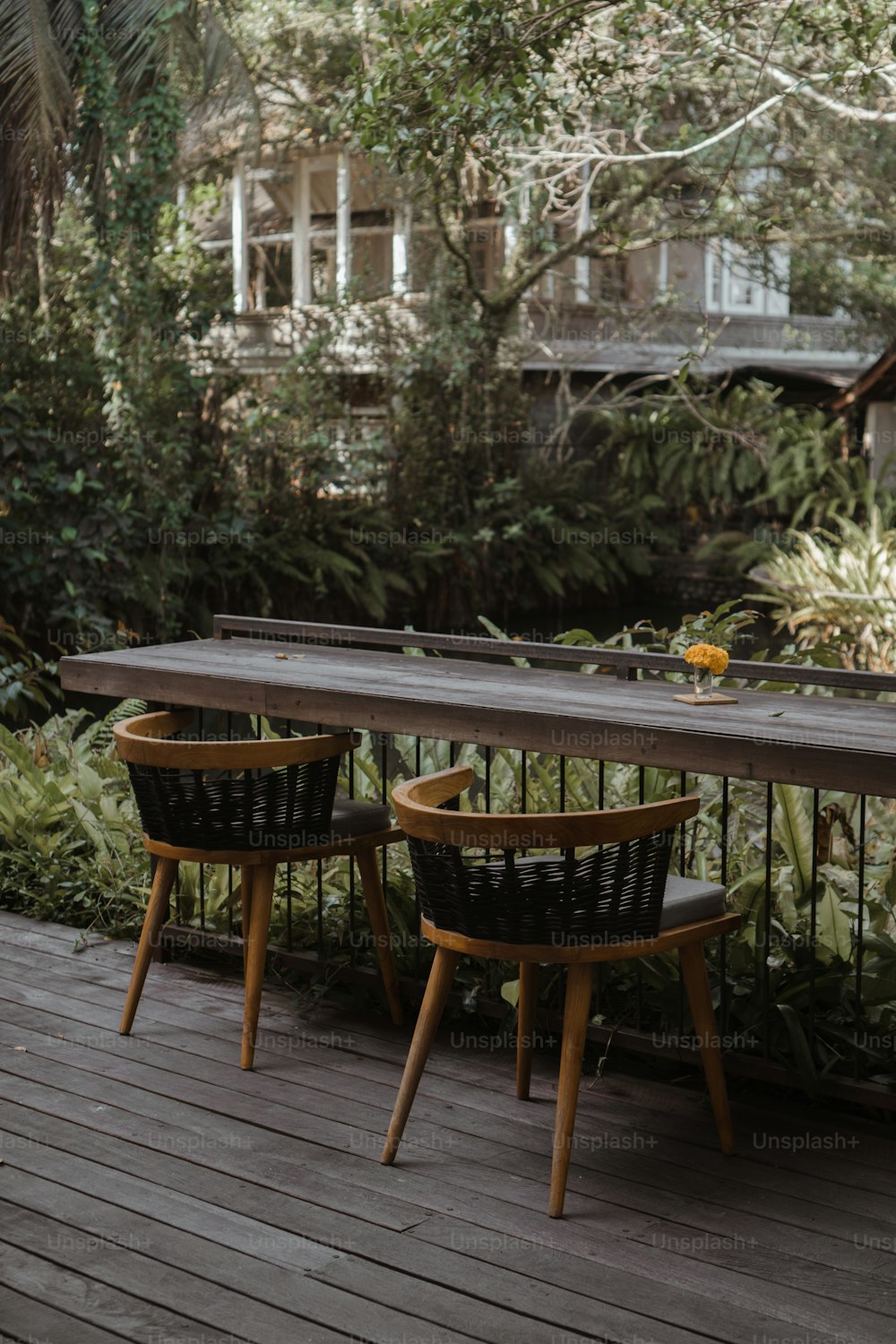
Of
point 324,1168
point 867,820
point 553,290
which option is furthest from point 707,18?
point 553,290

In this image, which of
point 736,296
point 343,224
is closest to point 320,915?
point 343,224

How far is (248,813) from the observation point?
3801mm

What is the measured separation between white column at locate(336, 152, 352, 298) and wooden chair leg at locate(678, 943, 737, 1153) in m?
15.1

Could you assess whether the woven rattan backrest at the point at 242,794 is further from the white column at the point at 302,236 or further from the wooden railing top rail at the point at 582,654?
the white column at the point at 302,236

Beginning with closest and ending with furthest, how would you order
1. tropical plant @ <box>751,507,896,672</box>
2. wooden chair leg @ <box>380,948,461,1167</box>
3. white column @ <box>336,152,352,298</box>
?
1. wooden chair leg @ <box>380,948,461,1167</box>
2. tropical plant @ <box>751,507,896,672</box>
3. white column @ <box>336,152,352,298</box>

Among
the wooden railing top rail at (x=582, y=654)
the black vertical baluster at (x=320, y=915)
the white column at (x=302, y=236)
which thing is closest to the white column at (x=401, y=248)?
the white column at (x=302, y=236)

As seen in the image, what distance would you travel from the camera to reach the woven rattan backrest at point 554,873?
2977mm

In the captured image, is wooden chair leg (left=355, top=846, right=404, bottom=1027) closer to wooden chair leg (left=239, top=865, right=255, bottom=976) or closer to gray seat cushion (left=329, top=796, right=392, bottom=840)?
gray seat cushion (left=329, top=796, right=392, bottom=840)

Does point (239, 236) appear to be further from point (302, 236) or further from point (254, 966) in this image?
point (254, 966)

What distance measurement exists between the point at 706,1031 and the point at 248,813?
131 cm

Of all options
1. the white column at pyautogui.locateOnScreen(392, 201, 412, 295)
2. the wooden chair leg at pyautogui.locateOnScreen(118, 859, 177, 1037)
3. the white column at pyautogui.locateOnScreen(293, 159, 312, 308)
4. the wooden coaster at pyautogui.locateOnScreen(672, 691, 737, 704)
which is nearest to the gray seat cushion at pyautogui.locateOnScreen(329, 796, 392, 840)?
the wooden chair leg at pyautogui.locateOnScreen(118, 859, 177, 1037)

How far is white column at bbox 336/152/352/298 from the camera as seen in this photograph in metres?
17.6

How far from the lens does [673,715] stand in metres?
3.37

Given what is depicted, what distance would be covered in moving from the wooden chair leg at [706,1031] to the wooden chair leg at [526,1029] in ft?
1.25
